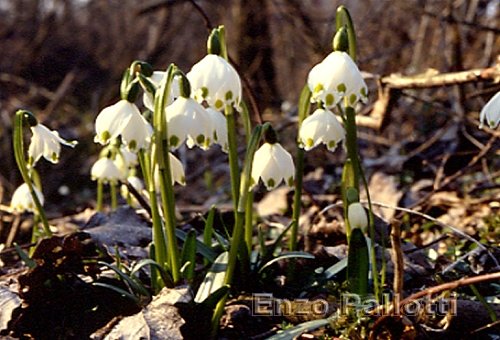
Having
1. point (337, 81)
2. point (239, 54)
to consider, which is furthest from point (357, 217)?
point (239, 54)

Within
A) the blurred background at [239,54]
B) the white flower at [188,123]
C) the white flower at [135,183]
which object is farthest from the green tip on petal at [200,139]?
the white flower at [135,183]

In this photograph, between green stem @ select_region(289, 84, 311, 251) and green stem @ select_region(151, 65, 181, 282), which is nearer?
green stem @ select_region(151, 65, 181, 282)

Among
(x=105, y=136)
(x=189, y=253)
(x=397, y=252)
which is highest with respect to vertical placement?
(x=105, y=136)

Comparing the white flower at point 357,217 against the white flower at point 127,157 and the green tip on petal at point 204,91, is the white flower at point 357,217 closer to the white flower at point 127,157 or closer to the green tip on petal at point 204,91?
the green tip on petal at point 204,91

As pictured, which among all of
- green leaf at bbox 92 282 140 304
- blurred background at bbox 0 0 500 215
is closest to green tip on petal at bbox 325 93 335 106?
green leaf at bbox 92 282 140 304

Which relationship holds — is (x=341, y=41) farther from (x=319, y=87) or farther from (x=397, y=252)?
(x=397, y=252)

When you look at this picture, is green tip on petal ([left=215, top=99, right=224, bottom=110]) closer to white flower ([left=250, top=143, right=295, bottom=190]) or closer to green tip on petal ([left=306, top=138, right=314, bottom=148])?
white flower ([left=250, top=143, right=295, bottom=190])
